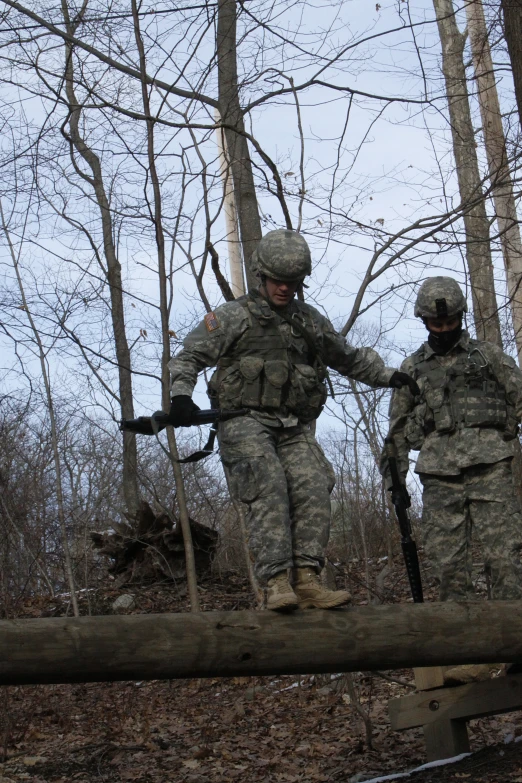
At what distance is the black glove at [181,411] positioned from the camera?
15.2 feet

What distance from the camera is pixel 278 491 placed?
4781 mm

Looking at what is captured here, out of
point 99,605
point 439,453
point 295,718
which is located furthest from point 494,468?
point 99,605

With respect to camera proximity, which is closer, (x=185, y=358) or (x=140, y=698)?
→ (x=185, y=358)

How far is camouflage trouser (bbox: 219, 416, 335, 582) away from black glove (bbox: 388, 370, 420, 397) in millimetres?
656

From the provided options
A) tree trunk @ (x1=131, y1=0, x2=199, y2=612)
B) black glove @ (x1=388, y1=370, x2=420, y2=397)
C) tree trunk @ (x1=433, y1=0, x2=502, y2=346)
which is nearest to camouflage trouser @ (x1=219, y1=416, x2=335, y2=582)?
black glove @ (x1=388, y1=370, x2=420, y2=397)

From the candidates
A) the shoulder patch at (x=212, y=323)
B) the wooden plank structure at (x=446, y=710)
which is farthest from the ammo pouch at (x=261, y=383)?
Answer: the wooden plank structure at (x=446, y=710)

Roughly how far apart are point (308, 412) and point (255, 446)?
1.64 feet

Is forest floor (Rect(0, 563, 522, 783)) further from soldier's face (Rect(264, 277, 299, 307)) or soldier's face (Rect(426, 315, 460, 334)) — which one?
soldier's face (Rect(264, 277, 299, 307))

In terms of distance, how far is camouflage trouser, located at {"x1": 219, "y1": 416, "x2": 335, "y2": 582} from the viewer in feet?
15.4

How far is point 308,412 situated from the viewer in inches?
206

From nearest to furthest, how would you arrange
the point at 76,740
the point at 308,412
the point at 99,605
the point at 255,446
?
the point at 255,446 < the point at 308,412 < the point at 76,740 < the point at 99,605

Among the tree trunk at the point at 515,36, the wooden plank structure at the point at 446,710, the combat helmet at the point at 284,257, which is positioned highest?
the tree trunk at the point at 515,36

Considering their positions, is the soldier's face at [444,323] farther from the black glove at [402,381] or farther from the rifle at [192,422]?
the rifle at [192,422]

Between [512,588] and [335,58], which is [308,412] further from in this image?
[335,58]
